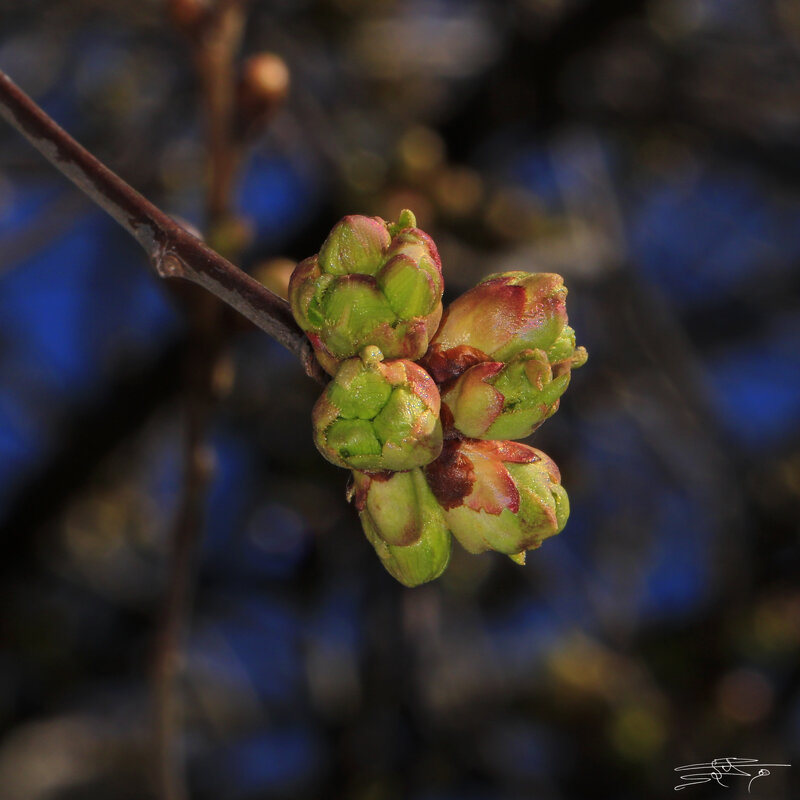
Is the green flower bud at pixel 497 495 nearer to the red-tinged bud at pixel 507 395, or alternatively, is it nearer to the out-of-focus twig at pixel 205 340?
the red-tinged bud at pixel 507 395

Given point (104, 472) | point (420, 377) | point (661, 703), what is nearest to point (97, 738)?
point (104, 472)

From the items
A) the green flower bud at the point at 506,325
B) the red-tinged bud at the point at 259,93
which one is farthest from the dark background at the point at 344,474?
the green flower bud at the point at 506,325

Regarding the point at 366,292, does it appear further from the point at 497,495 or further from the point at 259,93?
the point at 259,93

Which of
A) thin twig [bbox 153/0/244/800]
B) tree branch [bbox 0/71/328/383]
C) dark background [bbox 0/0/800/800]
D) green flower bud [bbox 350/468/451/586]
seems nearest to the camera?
tree branch [bbox 0/71/328/383]

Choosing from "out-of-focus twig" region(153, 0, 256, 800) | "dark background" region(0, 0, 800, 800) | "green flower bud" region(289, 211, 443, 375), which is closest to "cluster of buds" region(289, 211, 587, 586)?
"green flower bud" region(289, 211, 443, 375)

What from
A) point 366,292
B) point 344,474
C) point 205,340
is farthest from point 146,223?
point 344,474

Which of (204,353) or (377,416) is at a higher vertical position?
(204,353)

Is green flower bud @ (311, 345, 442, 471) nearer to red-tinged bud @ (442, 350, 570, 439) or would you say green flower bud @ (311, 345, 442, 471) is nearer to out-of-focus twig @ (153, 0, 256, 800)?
red-tinged bud @ (442, 350, 570, 439)
